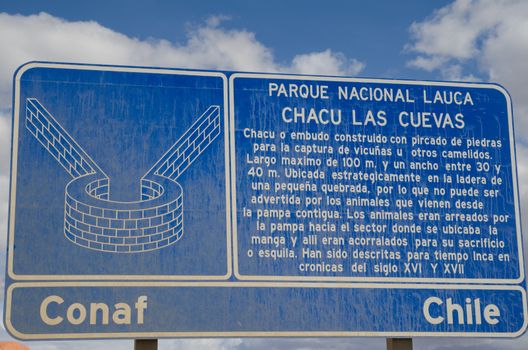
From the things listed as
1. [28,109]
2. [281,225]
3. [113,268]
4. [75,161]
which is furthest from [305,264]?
[28,109]

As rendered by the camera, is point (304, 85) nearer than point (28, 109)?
No

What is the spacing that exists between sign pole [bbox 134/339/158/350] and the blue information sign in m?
0.14

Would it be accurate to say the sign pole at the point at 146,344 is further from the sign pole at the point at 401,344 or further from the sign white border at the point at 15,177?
the sign pole at the point at 401,344

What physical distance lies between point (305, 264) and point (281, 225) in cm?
55

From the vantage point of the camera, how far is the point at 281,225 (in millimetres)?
10281

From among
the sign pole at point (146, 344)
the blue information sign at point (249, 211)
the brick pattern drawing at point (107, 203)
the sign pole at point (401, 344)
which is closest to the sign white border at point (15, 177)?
the blue information sign at point (249, 211)

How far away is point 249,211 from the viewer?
1027 centimetres

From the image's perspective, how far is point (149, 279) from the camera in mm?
9891

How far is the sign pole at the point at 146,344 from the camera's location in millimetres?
9867

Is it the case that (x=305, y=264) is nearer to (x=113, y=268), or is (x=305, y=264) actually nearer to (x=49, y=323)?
(x=113, y=268)

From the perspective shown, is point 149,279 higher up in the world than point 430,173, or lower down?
lower down

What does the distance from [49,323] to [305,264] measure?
3.03 m

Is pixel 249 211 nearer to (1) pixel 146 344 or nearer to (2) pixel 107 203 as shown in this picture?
(2) pixel 107 203

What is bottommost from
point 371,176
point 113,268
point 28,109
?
point 113,268
